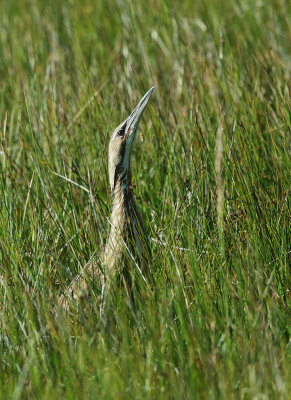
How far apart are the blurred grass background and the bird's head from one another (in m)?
0.16

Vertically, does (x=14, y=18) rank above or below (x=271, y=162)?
above

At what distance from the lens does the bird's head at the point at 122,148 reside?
384 centimetres

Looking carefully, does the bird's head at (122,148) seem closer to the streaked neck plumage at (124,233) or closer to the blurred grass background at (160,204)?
the streaked neck plumage at (124,233)

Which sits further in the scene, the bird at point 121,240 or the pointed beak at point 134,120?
the pointed beak at point 134,120

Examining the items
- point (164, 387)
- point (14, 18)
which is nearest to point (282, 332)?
point (164, 387)

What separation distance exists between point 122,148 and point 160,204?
1.50 feet

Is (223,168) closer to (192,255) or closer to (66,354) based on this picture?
(192,255)

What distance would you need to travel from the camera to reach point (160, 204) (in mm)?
4129

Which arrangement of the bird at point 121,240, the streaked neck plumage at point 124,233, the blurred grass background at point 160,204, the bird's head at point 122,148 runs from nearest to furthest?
the blurred grass background at point 160,204, the bird at point 121,240, the streaked neck plumage at point 124,233, the bird's head at point 122,148

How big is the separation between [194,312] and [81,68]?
108 inches

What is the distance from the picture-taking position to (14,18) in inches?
273

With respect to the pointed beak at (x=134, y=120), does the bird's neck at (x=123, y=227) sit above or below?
below

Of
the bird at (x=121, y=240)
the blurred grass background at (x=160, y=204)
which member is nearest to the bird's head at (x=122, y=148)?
the bird at (x=121, y=240)

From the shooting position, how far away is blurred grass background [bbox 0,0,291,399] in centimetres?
284
